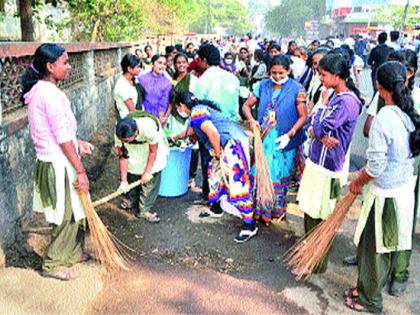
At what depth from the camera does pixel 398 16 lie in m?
37.1

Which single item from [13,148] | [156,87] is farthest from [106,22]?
[13,148]

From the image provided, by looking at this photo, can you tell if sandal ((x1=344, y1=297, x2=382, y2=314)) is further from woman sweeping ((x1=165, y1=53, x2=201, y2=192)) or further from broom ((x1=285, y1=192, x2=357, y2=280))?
woman sweeping ((x1=165, y1=53, x2=201, y2=192))

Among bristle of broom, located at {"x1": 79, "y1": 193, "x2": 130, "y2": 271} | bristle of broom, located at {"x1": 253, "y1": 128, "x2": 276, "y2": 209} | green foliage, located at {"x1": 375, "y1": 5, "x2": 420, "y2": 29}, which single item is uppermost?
green foliage, located at {"x1": 375, "y1": 5, "x2": 420, "y2": 29}

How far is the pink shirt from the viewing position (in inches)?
104

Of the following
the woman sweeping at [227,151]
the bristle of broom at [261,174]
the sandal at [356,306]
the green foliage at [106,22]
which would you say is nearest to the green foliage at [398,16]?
the green foliage at [106,22]

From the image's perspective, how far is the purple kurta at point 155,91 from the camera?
15.9 feet

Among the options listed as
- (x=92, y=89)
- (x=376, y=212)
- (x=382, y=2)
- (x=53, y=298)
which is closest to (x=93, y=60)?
(x=92, y=89)

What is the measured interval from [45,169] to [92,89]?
4.44 m

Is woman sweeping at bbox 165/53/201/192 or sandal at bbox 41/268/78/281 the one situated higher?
woman sweeping at bbox 165/53/201/192

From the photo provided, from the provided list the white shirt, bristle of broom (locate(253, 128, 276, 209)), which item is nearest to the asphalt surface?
bristle of broom (locate(253, 128, 276, 209))

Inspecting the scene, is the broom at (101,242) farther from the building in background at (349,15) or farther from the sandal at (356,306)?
the building in background at (349,15)

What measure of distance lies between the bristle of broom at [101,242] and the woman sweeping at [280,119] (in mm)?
1463

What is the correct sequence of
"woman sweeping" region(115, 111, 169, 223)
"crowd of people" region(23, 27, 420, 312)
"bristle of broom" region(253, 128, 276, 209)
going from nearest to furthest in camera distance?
"crowd of people" region(23, 27, 420, 312) → "woman sweeping" region(115, 111, 169, 223) → "bristle of broom" region(253, 128, 276, 209)

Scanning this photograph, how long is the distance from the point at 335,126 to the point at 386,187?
Result: 542mm
